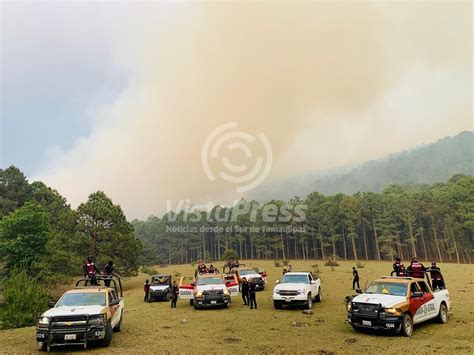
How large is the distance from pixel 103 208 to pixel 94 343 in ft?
112

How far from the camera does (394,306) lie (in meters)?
12.0

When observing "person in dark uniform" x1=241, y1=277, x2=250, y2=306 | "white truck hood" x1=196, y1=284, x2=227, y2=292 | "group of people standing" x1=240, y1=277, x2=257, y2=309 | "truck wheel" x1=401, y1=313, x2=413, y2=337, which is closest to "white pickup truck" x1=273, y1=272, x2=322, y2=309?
"group of people standing" x1=240, y1=277, x2=257, y2=309

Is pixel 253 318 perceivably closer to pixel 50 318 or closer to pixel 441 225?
pixel 50 318

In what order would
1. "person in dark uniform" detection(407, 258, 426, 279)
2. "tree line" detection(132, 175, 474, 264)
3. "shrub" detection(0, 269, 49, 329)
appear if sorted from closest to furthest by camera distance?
"person in dark uniform" detection(407, 258, 426, 279)
"shrub" detection(0, 269, 49, 329)
"tree line" detection(132, 175, 474, 264)

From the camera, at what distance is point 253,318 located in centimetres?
1644

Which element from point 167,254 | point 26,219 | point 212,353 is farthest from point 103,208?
point 167,254

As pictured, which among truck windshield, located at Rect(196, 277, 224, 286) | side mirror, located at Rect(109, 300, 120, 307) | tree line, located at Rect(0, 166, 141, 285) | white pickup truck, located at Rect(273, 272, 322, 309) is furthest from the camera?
tree line, located at Rect(0, 166, 141, 285)

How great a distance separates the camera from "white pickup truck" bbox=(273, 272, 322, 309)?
17.9 metres

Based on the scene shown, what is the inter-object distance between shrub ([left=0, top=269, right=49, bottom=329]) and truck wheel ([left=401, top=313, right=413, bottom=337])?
20.8 meters

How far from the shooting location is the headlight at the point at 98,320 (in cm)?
1074

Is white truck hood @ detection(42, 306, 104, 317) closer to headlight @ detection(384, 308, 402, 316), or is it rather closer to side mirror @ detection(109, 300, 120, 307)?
side mirror @ detection(109, 300, 120, 307)

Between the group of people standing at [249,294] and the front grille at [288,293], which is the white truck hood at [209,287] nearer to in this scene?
the group of people standing at [249,294]

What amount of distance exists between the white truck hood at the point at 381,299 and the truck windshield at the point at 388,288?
0.26 meters

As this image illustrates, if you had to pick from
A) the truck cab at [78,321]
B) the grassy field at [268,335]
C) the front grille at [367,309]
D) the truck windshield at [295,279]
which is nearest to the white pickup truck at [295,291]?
the truck windshield at [295,279]
